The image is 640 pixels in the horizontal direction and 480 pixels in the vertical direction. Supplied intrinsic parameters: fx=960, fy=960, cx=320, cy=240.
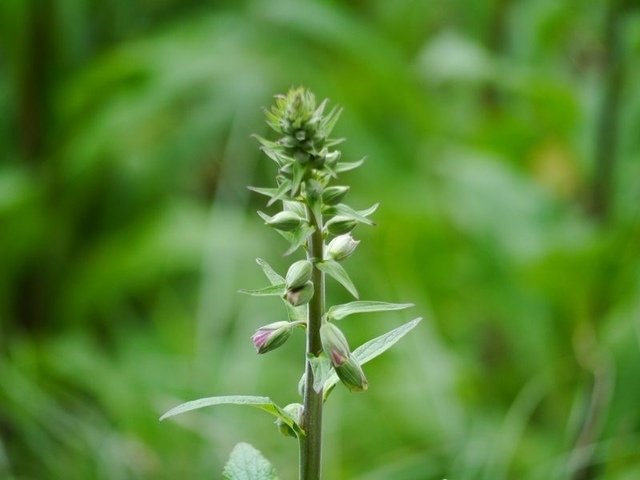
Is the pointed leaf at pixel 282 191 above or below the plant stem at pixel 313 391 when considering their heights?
above

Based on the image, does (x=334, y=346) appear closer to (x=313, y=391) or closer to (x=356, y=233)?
(x=313, y=391)

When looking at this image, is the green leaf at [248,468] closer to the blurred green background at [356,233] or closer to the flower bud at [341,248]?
the flower bud at [341,248]

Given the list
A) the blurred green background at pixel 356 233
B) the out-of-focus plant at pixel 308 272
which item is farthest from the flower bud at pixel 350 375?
the blurred green background at pixel 356 233

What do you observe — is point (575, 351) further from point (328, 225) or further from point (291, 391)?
point (328, 225)

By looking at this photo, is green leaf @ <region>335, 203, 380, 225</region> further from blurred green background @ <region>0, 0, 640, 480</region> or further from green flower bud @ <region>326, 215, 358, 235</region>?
blurred green background @ <region>0, 0, 640, 480</region>

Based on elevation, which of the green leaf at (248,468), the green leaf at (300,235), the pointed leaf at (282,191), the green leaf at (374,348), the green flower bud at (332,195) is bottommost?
the green leaf at (248,468)

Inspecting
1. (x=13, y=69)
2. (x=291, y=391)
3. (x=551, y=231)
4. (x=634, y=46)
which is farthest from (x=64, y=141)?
(x=634, y=46)

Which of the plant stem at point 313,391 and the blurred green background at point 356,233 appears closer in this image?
the plant stem at point 313,391
